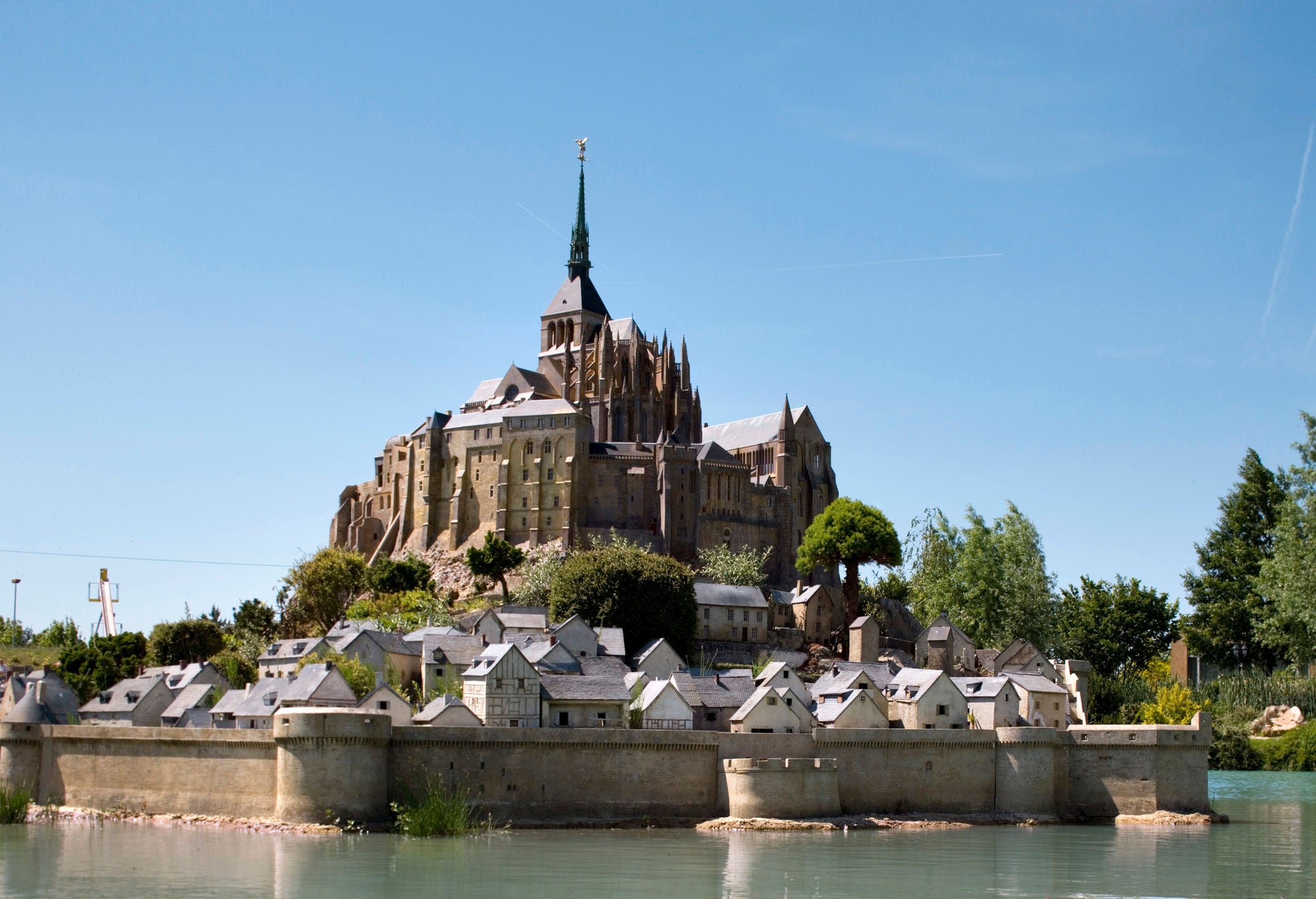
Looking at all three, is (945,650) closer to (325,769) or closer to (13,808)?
(325,769)

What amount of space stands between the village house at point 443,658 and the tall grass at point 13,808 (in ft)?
47.7

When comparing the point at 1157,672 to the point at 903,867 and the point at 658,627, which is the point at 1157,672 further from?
the point at 903,867

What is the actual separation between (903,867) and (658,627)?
32.5 metres

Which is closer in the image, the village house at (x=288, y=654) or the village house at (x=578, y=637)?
the village house at (x=288, y=654)

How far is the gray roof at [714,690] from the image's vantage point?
5744 cm

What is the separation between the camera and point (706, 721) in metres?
57.3

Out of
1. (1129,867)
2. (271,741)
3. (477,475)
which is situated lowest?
(1129,867)

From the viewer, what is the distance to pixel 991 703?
194 feet


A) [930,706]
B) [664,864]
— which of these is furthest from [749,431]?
[664,864]

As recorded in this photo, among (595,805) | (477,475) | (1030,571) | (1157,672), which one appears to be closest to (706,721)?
(595,805)

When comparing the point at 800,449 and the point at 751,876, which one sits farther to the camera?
the point at 800,449

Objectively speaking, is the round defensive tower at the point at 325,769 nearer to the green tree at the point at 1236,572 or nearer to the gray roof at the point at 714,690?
the gray roof at the point at 714,690

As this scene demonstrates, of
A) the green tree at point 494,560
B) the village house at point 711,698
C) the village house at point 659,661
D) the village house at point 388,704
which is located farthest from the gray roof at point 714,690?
the green tree at point 494,560

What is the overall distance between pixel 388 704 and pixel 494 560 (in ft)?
113
